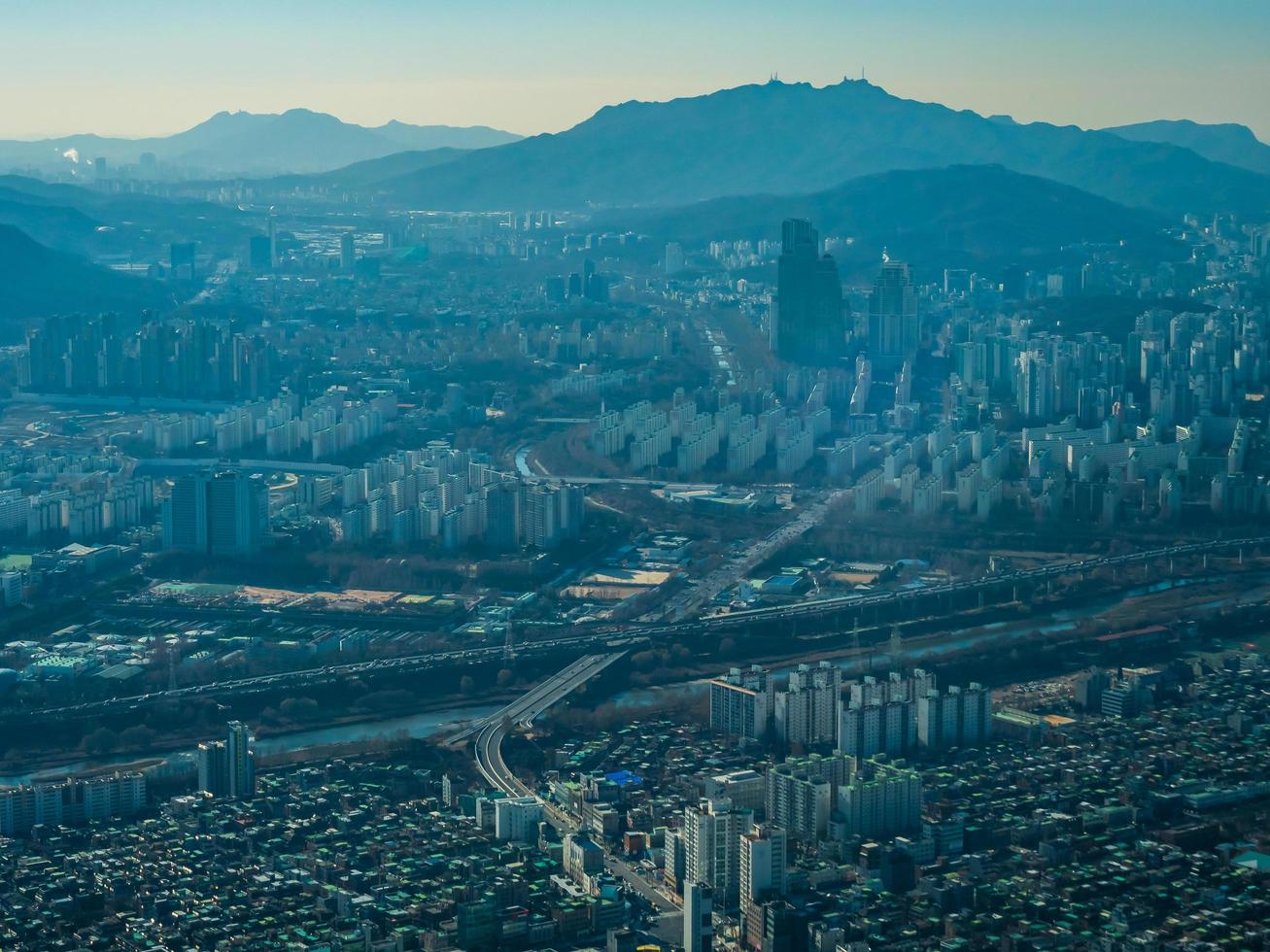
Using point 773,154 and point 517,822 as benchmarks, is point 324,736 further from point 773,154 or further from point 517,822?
point 773,154

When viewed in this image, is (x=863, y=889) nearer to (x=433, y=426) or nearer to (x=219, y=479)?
(x=219, y=479)

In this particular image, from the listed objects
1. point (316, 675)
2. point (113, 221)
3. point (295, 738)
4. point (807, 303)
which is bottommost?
point (295, 738)

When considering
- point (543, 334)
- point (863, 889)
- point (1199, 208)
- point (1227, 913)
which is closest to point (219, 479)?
point (863, 889)

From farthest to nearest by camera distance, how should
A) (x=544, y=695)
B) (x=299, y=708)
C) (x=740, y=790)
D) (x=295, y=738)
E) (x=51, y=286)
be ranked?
(x=51, y=286), (x=544, y=695), (x=299, y=708), (x=295, y=738), (x=740, y=790)

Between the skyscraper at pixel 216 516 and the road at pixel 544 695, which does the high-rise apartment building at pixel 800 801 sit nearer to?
the road at pixel 544 695

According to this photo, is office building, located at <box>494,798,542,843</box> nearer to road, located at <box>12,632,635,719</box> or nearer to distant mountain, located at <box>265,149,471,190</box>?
road, located at <box>12,632,635,719</box>

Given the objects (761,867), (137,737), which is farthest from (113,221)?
(761,867)
